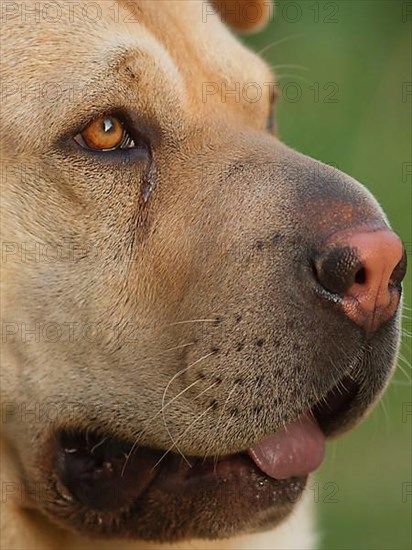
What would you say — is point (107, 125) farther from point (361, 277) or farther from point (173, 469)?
point (173, 469)

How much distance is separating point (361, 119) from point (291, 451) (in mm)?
5693

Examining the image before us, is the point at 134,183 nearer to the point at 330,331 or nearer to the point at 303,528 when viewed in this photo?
the point at 330,331

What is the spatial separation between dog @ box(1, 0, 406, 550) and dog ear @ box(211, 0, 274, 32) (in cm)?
105

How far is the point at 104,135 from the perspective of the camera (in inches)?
132

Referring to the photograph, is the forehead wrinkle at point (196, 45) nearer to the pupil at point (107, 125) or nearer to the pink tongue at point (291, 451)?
the pupil at point (107, 125)

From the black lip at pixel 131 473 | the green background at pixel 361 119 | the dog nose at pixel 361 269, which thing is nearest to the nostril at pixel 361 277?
the dog nose at pixel 361 269

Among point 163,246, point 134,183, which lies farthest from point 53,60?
point 163,246

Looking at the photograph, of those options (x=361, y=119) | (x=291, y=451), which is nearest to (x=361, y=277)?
(x=291, y=451)

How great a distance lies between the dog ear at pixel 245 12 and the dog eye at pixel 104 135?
4.15 ft

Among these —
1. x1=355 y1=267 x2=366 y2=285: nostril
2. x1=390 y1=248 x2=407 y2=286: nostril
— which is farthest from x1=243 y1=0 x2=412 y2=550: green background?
x1=355 y1=267 x2=366 y2=285: nostril

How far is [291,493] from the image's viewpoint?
3285mm

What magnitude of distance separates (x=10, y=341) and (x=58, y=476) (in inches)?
16.6

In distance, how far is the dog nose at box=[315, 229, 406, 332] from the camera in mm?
2969

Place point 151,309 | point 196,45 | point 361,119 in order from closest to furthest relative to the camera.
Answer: point 151,309, point 196,45, point 361,119
